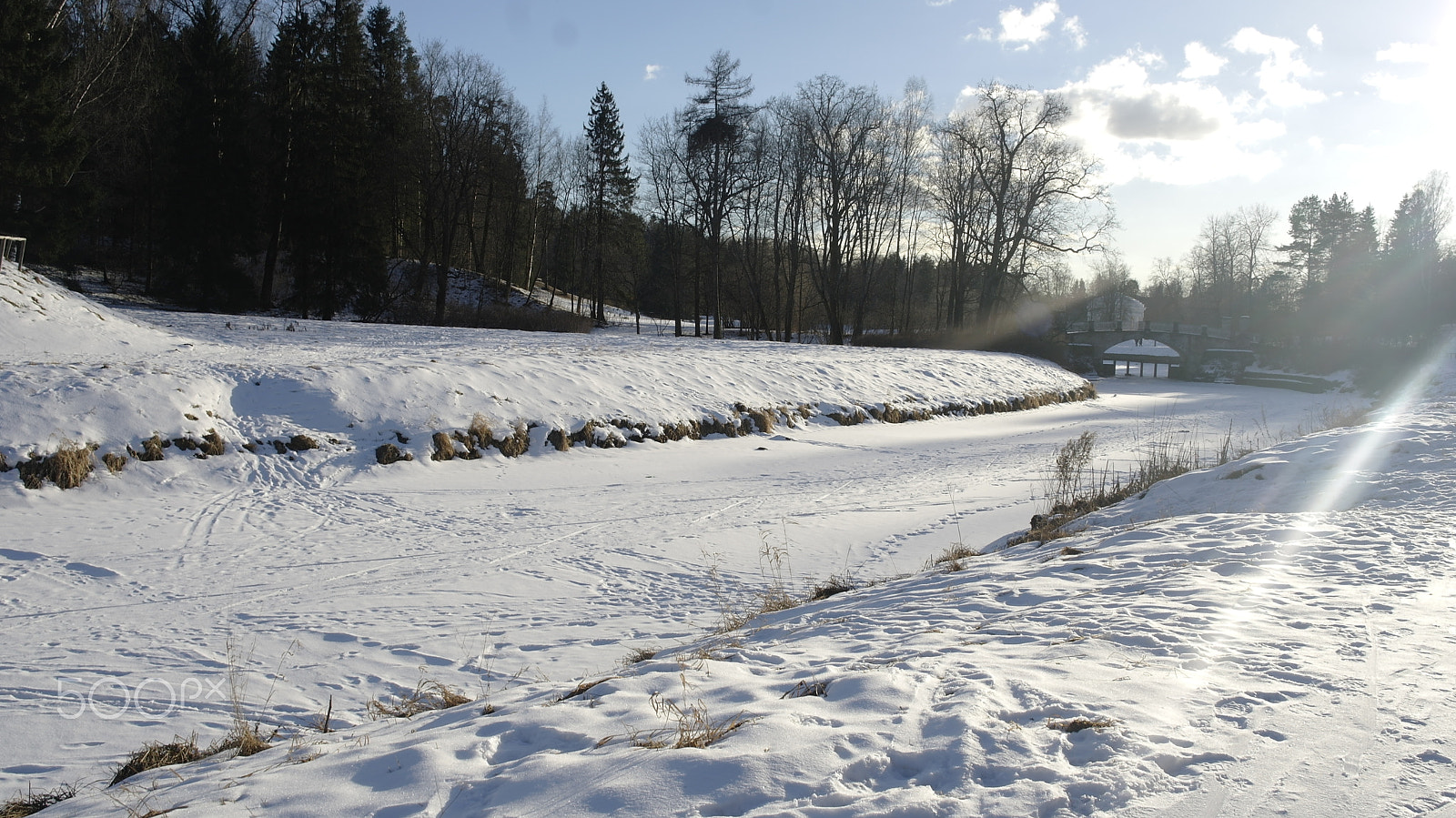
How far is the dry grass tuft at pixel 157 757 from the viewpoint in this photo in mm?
3375

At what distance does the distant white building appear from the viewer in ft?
227

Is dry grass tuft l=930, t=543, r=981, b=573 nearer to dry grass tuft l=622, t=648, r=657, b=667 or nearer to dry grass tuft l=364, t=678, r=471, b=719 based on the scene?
dry grass tuft l=622, t=648, r=657, b=667

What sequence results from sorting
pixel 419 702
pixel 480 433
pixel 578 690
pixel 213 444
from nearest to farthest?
pixel 578 690
pixel 419 702
pixel 213 444
pixel 480 433

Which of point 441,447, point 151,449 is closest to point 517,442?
point 441,447

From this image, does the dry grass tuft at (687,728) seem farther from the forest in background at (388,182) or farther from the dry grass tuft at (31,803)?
the forest in background at (388,182)

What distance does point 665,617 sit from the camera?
19.4 ft

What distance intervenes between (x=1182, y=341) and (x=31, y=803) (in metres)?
51.3

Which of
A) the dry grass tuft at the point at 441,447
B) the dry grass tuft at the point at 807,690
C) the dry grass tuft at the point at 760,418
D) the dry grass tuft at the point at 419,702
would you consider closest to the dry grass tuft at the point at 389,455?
the dry grass tuft at the point at 441,447

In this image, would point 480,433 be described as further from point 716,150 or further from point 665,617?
point 716,150

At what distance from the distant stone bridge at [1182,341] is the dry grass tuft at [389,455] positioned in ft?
Answer: 131

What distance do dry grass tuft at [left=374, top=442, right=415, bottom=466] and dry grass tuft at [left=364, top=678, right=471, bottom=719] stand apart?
6.43 meters

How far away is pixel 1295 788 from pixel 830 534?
6.04m

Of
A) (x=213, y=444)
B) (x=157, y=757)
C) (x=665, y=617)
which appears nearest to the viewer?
(x=157, y=757)

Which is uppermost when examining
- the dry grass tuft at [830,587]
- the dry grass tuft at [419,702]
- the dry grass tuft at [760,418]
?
the dry grass tuft at [760,418]
